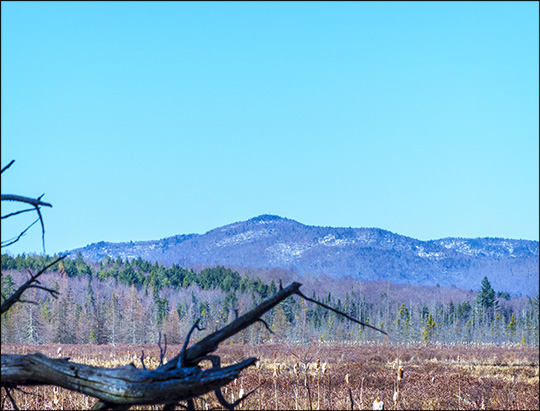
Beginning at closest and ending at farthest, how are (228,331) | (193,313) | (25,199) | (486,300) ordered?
1. (228,331)
2. (25,199)
3. (193,313)
4. (486,300)

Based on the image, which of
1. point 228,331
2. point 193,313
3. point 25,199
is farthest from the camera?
point 193,313

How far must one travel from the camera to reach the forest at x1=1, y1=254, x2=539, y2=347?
58750mm

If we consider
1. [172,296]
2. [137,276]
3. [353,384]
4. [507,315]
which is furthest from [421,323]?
[353,384]

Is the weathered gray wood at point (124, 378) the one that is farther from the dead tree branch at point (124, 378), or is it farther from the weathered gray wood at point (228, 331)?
the weathered gray wood at point (228, 331)

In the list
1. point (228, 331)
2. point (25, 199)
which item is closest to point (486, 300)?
point (228, 331)

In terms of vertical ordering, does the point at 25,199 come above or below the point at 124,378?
above

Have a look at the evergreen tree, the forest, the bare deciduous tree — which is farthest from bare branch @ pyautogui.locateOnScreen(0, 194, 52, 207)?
the evergreen tree

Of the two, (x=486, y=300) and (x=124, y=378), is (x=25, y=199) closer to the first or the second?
(x=124, y=378)

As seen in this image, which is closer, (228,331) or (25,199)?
(228,331)

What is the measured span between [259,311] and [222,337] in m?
0.29

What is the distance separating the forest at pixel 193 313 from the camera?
2313 inches

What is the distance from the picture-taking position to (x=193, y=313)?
265ft

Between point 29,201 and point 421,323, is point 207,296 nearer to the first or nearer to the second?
point 421,323

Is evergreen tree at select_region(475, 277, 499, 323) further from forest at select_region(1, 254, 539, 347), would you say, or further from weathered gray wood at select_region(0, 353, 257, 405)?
weathered gray wood at select_region(0, 353, 257, 405)
